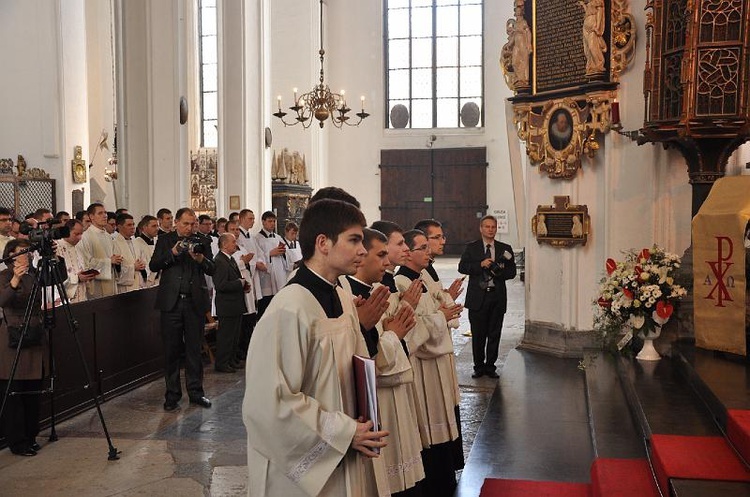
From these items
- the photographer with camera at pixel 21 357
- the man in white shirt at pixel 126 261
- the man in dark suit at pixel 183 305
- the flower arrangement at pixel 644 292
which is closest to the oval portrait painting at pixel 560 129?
the flower arrangement at pixel 644 292

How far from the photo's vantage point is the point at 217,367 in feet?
31.0

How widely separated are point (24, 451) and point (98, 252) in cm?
377

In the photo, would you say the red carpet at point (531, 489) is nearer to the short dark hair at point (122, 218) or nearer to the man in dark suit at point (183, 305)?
the man in dark suit at point (183, 305)

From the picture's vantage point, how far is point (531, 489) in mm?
5277

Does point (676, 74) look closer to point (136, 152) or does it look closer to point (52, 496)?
point (52, 496)

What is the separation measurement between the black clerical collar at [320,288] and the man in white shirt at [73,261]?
Answer: 607 cm

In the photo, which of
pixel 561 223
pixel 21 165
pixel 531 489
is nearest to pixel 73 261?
pixel 561 223

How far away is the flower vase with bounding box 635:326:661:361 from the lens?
7.38 m

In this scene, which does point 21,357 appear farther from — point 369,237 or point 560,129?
point 560,129

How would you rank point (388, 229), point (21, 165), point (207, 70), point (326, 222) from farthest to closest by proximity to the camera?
1. point (207, 70)
2. point (21, 165)
3. point (388, 229)
4. point (326, 222)

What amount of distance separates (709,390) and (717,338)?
3.90 ft

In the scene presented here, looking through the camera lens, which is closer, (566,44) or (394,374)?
(394,374)

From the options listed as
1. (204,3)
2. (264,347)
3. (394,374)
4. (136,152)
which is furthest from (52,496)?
(204,3)

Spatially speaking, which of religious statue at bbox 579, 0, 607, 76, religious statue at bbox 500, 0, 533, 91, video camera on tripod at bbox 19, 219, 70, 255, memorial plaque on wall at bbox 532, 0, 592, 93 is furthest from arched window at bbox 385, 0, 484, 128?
video camera on tripod at bbox 19, 219, 70, 255
